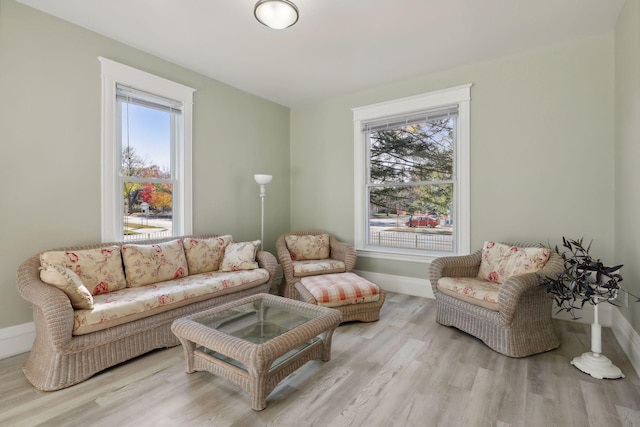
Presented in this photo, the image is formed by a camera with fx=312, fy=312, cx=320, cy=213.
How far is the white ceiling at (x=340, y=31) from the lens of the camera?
249 cm

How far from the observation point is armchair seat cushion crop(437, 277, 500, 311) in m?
2.50

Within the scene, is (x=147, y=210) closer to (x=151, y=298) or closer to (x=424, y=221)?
(x=151, y=298)

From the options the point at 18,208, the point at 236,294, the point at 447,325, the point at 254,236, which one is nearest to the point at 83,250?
the point at 18,208

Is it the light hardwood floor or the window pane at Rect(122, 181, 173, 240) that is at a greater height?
the window pane at Rect(122, 181, 173, 240)

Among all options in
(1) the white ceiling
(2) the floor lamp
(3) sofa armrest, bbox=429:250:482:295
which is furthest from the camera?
(2) the floor lamp

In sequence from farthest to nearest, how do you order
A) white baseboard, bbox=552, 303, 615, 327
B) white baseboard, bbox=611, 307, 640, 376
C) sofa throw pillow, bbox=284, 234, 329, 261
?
sofa throw pillow, bbox=284, 234, 329, 261 < white baseboard, bbox=552, 303, 615, 327 < white baseboard, bbox=611, 307, 640, 376

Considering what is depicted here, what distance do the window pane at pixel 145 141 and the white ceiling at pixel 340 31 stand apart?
0.63 m

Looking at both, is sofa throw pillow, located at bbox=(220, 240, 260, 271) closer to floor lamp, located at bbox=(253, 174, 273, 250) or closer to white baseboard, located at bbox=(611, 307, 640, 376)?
floor lamp, located at bbox=(253, 174, 273, 250)

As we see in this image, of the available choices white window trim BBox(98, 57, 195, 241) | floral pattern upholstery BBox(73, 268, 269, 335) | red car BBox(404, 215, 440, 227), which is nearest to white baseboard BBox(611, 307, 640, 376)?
red car BBox(404, 215, 440, 227)

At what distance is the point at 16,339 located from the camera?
8.06ft

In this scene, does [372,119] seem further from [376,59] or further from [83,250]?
[83,250]

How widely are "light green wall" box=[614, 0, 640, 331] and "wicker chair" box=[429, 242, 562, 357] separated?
0.47 m

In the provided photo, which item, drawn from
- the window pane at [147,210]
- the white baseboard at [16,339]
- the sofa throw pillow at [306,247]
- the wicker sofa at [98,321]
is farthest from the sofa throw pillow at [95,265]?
the sofa throw pillow at [306,247]

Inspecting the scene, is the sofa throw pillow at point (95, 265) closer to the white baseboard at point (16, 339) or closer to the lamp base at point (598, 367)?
the white baseboard at point (16, 339)
